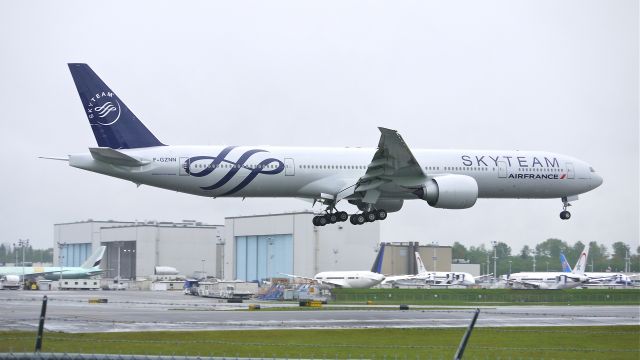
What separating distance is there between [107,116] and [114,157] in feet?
12.2

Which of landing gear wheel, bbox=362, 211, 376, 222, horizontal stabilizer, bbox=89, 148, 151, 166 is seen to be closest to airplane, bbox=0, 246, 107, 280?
horizontal stabilizer, bbox=89, 148, 151, 166

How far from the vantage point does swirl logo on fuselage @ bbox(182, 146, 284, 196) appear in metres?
47.8

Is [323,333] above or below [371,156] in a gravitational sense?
below

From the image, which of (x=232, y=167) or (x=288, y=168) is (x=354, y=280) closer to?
(x=288, y=168)

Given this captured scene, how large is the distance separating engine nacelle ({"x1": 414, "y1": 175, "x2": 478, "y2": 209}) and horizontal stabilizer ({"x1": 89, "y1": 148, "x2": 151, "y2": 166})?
50.6 feet

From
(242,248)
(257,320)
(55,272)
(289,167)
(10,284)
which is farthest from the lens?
(242,248)

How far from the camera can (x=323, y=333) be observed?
33.5 metres

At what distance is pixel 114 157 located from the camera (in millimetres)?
46406

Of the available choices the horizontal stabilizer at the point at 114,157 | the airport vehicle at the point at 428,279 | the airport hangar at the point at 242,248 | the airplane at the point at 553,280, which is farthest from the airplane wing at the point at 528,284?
the horizontal stabilizer at the point at 114,157

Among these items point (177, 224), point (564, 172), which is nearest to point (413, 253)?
point (177, 224)

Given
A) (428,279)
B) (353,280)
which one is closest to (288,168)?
(353,280)

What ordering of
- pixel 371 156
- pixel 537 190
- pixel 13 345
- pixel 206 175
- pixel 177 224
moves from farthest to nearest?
pixel 177 224
pixel 537 190
pixel 371 156
pixel 206 175
pixel 13 345

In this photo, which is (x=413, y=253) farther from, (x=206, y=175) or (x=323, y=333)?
(x=323, y=333)

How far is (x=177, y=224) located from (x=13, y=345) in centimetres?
12258
